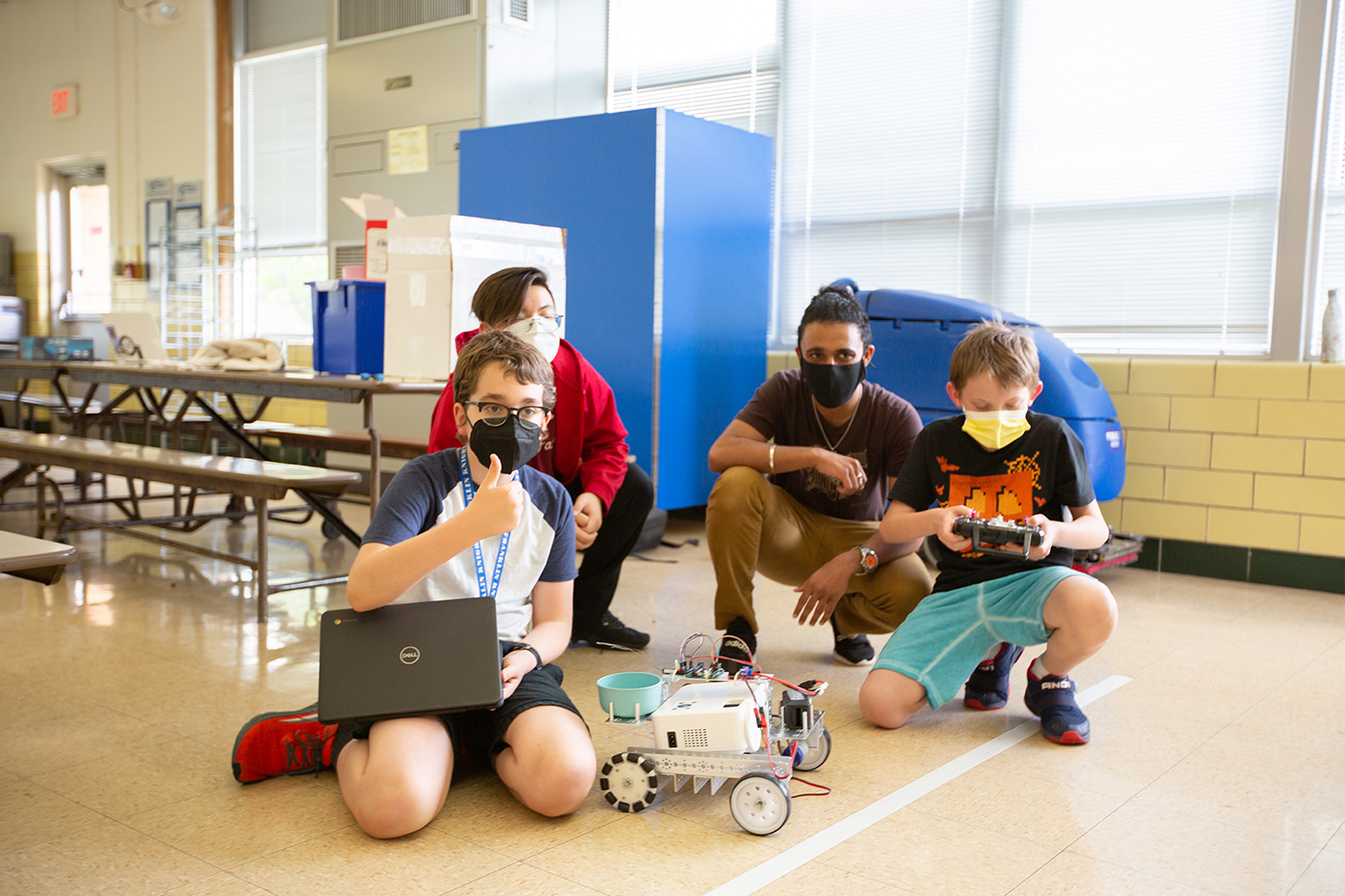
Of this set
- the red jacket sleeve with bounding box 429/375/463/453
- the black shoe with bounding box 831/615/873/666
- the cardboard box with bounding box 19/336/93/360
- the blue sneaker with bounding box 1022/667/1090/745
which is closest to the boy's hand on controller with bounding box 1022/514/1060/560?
the blue sneaker with bounding box 1022/667/1090/745

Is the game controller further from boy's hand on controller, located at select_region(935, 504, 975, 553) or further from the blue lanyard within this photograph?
the blue lanyard

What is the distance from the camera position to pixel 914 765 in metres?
2.05

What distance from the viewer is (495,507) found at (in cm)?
161

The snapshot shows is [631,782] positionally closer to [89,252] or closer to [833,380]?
[833,380]

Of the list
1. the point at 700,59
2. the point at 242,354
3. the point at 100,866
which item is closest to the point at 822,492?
the point at 100,866

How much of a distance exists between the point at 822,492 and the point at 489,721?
1.18 metres

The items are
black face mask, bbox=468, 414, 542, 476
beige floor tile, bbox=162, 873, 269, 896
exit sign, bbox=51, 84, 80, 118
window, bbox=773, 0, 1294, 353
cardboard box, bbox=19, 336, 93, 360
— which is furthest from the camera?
exit sign, bbox=51, 84, 80, 118

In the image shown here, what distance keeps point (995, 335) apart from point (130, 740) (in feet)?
6.41

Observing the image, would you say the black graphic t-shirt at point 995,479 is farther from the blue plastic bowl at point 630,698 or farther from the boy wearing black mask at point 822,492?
the blue plastic bowl at point 630,698

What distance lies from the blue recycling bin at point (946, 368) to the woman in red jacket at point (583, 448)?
3.76ft

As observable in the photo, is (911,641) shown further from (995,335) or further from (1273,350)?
(1273,350)

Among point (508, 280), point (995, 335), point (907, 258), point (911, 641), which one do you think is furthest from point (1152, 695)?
point (907, 258)

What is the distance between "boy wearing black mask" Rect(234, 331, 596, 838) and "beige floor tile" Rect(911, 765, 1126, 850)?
0.65 meters

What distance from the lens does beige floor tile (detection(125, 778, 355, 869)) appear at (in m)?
1.65
